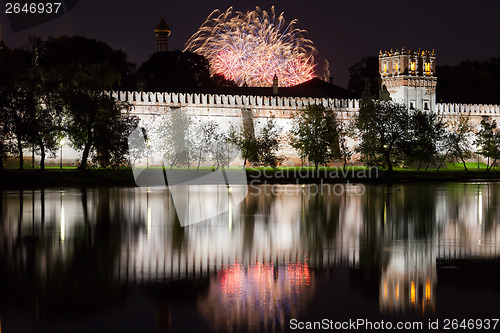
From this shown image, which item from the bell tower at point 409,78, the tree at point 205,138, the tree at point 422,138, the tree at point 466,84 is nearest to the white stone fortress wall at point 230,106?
the tree at point 205,138

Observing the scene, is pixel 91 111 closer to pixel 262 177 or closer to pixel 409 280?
pixel 262 177

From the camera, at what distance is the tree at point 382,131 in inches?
1858

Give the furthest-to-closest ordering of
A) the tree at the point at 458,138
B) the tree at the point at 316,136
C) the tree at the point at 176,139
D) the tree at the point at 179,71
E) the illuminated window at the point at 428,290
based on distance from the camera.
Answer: the tree at the point at 179,71 < the tree at the point at 458,138 < the tree at the point at 316,136 < the tree at the point at 176,139 < the illuminated window at the point at 428,290

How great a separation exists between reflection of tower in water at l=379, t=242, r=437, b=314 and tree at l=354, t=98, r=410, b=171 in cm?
3523

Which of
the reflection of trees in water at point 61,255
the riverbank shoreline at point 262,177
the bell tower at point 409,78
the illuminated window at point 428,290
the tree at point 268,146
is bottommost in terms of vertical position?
the illuminated window at point 428,290

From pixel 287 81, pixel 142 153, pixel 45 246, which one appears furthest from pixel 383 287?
pixel 287 81

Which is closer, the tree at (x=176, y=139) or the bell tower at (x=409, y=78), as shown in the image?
the tree at (x=176, y=139)

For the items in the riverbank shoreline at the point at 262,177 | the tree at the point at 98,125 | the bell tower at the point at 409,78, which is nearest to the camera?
the riverbank shoreline at the point at 262,177

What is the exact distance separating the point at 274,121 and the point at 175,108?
24.8ft

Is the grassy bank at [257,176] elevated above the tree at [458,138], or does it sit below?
below

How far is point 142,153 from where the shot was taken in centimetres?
4653

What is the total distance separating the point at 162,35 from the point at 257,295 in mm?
80674

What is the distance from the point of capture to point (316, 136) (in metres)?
47.8

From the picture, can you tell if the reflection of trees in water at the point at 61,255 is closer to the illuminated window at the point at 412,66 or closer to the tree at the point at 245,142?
the tree at the point at 245,142
